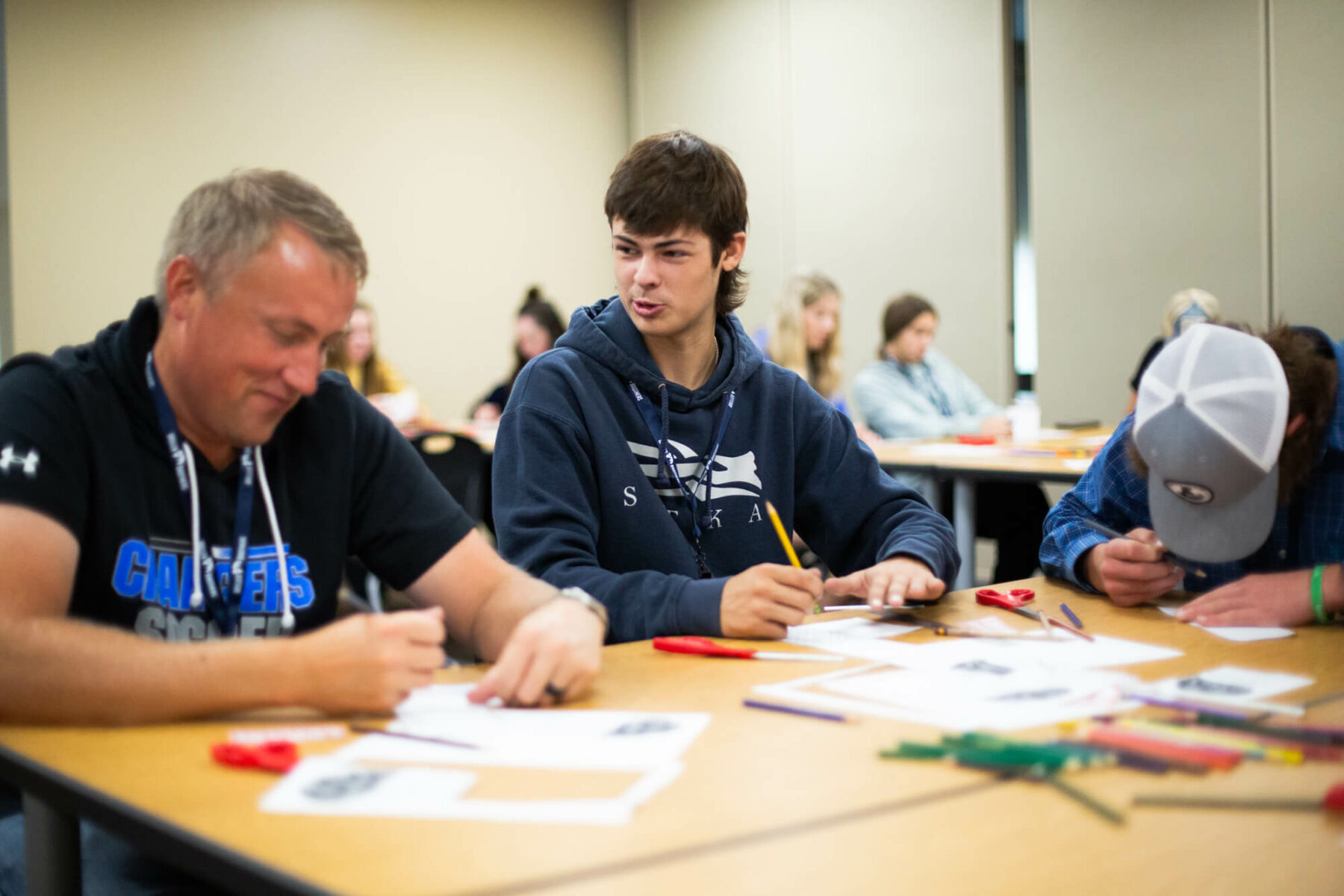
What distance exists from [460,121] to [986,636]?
6313 millimetres

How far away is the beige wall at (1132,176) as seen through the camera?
195 inches

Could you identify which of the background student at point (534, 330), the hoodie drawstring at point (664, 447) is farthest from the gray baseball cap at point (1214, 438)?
the background student at point (534, 330)

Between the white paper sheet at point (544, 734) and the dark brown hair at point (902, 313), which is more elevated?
the dark brown hair at point (902, 313)

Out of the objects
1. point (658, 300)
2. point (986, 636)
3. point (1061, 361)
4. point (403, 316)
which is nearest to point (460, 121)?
point (403, 316)

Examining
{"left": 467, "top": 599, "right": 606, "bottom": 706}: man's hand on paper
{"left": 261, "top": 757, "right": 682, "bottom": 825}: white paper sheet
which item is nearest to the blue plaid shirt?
{"left": 467, "top": 599, "right": 606, "bottom": 706}: man's hand on paper

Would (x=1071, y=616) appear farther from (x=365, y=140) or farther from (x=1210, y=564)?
(x=365, y=140)

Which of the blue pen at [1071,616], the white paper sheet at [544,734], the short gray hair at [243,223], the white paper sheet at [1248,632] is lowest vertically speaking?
the white paper sheet at [1248,632]

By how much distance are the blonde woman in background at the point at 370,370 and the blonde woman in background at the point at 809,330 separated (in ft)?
5.53

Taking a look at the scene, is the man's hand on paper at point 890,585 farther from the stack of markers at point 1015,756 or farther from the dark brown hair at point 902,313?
the dark brown hair at point 902,313

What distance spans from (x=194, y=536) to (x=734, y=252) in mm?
1051

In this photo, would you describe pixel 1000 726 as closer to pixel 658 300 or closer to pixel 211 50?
pixel 658 300

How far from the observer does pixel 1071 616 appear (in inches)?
59.7

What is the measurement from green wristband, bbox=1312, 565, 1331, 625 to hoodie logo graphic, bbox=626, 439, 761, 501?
795 millimetres

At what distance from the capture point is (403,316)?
270 inches
